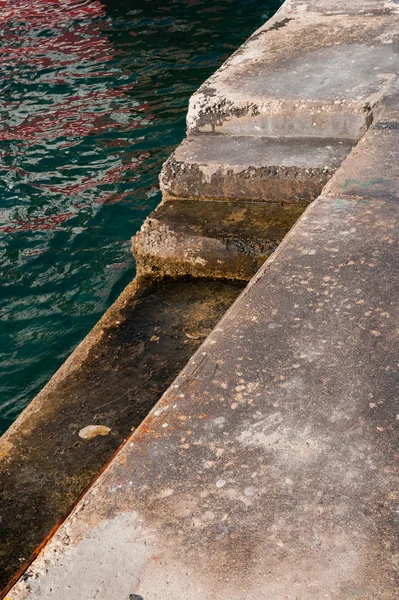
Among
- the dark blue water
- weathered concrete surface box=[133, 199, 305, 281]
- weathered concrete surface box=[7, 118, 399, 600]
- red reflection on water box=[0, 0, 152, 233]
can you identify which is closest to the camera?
weathered concrete surface box=[7, 118, 399, 600]

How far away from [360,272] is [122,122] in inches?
223

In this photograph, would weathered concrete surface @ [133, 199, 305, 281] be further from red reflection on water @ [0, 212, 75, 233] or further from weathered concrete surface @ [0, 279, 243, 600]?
red reflection on water @ [0, 212, 75, 233]

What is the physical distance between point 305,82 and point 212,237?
0.98m

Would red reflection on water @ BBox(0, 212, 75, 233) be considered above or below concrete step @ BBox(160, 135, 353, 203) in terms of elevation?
below

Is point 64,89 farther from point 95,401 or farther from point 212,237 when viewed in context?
point 95,401

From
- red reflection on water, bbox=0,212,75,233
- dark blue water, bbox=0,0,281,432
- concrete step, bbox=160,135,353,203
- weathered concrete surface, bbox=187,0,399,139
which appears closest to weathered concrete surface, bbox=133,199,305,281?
concrete step, bbox=160,135,353,203

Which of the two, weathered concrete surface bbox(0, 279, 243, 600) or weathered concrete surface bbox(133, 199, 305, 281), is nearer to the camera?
weathered concrete surface bbox(0, 279, 243, 600)

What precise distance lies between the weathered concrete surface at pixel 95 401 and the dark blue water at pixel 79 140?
107 cm

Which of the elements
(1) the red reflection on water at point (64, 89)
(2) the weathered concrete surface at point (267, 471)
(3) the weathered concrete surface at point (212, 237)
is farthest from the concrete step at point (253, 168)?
(1) the red reflection on water at point (64, 89)

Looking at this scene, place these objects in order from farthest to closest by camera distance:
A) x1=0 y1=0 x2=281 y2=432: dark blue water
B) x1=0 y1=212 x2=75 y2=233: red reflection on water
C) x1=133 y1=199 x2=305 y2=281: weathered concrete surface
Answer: x1=0 y1=212 x2=75 y2=233: red reflection on water
x1=0 y1=0 x2=281 y2=432: dark blue water
x1=133 y1=199 x2=305 y2=281: weathered concrete surface

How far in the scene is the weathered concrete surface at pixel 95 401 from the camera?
233 cm

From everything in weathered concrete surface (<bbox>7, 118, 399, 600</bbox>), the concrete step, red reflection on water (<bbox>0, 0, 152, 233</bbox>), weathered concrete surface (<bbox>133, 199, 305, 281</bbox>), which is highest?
weathered concrete surface (<bbox>7, 118, 399, 600</bbox>)

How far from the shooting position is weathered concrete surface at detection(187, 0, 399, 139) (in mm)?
3410

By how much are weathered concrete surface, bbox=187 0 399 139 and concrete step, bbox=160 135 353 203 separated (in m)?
0.08
